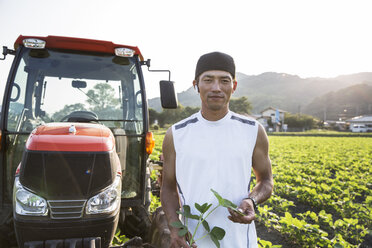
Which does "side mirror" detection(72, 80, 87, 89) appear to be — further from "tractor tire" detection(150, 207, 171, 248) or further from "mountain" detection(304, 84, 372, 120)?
"mountain" detection(304, 84, 372, 120)

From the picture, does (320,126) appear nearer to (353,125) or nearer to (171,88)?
(353,125)

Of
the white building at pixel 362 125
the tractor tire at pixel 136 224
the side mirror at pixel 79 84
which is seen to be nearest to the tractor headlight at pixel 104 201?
the tractor tire at pixel 136 224

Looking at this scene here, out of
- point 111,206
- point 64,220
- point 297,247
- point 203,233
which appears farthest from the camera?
point 297,247

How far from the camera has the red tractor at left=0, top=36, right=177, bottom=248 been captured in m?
1.75

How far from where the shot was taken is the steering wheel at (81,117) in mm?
2584

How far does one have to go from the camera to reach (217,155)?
1.53 m

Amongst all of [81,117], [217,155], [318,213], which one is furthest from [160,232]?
[318,213]

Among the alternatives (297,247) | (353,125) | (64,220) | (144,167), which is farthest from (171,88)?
(353,125)

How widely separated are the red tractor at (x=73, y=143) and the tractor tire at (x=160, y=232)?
0.21m

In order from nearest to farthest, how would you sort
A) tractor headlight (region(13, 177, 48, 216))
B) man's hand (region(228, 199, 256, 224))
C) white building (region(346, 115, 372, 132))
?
man's hand (region(228, 199, 256, 224)), tractor headlight (region(13, 177, 48, 216)), white building (region(346, 115, 372, 132))

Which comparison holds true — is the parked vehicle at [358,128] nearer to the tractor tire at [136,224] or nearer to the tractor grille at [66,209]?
→ the tractor tire at [136,224]

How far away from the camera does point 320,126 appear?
242ft

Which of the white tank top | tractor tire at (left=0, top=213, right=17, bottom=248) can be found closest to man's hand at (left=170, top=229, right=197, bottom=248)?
the white tank top

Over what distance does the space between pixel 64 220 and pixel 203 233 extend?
96 centimetres
